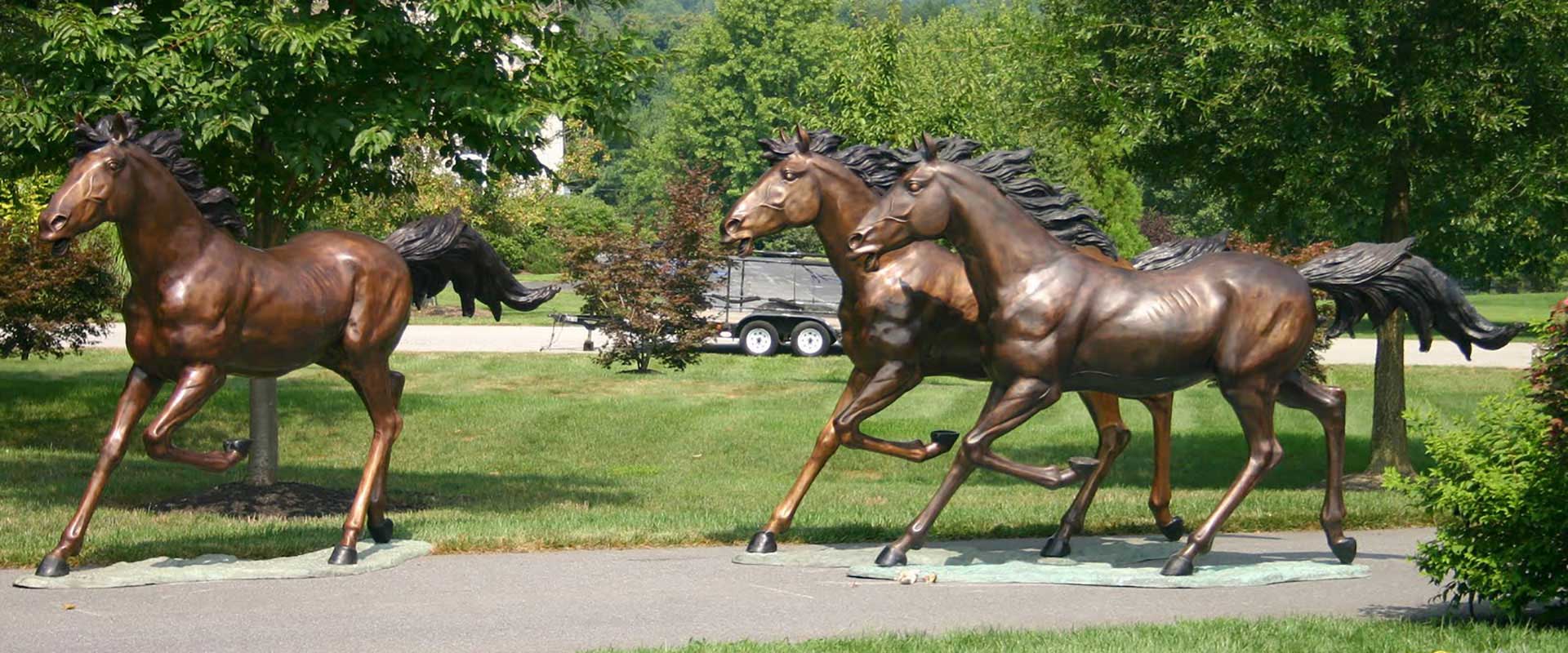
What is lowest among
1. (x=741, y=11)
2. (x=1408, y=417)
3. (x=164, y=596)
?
(x=164, y=596)

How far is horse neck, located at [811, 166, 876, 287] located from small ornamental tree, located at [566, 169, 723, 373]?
1599 centimetres

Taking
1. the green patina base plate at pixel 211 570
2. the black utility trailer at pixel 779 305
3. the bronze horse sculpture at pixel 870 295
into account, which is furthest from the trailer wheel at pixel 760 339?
the green patina base plate at pixel 211 570

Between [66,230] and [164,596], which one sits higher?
[66,230]

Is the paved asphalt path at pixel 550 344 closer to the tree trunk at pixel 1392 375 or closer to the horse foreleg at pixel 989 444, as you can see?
the tree trunk at pixel 1392 375

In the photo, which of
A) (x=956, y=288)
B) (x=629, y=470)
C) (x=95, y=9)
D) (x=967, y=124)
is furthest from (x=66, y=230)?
(x=967, y=124)

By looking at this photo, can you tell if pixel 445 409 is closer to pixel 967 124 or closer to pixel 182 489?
pixel 182 489

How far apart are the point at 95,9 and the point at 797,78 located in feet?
194

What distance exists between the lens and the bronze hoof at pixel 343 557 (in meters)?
8.79

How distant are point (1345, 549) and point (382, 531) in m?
5.50

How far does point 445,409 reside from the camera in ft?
65.4

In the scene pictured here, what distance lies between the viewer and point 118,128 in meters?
8.47

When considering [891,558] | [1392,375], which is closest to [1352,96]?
[1392,375]

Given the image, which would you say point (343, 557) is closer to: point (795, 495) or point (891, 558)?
point (795, 495)

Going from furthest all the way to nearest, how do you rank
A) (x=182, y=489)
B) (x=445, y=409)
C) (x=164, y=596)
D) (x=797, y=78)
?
(x=797, y=78) < (x=445, y=409) < (x=182, y=489) < (x=164, y=596)
